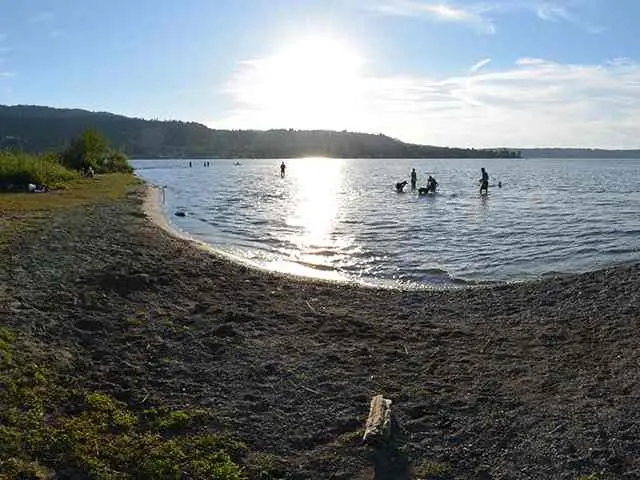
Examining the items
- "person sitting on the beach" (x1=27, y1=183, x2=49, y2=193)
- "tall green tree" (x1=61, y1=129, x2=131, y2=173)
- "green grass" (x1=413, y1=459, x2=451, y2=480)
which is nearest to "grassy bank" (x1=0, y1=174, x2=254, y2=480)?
"green grass" (x1=413, y1=459, x2=451, y2=480)

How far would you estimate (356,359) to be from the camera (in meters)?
8.74

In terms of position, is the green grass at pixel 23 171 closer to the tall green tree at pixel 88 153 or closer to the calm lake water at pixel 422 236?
the calm lake water at pixel 422 236

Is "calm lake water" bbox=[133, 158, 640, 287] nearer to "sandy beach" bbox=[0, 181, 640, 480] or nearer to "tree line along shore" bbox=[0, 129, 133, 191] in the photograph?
"sandy beach" bbox=[0, 181, 640, 480]

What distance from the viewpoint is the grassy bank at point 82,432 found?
5305mm

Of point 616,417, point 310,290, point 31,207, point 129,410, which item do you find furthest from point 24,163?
point 616,417

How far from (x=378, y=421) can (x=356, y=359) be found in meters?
2.36

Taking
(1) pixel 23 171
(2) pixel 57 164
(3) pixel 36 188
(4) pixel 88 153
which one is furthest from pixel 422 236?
(4) pixel 88 153

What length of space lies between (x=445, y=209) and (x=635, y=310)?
27548 mm

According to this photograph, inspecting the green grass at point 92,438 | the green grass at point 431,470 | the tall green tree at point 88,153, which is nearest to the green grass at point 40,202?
the green grass at point 92,438

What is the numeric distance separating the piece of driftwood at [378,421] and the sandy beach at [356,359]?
0.13m

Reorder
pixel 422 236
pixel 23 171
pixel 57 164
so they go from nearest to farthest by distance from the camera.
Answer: pixel 422 236, pixel 23 171, pixel 57 164

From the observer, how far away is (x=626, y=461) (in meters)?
5.60

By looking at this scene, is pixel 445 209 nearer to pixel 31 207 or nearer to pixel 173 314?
pixel 31 207

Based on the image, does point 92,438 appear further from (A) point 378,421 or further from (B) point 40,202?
(B) point 40,202
